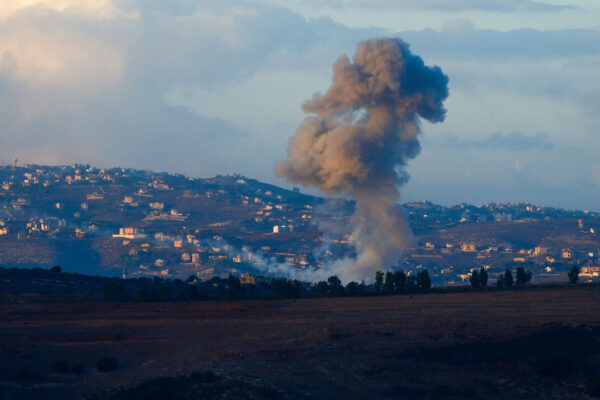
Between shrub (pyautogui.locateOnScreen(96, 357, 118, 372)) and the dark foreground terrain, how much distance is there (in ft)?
0.47

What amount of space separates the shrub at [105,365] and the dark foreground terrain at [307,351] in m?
0.14

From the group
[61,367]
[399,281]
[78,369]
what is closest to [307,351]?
[78,369]

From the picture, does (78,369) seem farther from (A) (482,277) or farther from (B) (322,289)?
(A) (482,277)

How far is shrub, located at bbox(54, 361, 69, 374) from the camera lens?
69.7 metres

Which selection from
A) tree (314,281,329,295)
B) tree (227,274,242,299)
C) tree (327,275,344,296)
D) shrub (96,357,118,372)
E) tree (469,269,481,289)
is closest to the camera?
shrub (96,357,118,372)

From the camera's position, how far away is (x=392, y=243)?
145m

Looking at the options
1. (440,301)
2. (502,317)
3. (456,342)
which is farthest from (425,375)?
(440,301)

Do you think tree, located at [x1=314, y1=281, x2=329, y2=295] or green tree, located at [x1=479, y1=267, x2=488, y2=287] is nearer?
tree, located at [x1=314, y1=281, x2=329, y2=295]

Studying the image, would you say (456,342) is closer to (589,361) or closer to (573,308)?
(589,361)

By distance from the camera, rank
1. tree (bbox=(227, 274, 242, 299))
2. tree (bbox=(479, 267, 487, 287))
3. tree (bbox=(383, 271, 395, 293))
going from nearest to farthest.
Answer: tree (bbox=(227, 274, 242, 299))
tree (bbox=(383, 271, 395, 293))
tree (bbox=(479, 267, 487, 287))

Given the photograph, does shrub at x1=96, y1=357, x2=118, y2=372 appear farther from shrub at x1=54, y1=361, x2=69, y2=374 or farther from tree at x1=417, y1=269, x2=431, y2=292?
tree at x1=417, y1=269, x2=431, y2=292

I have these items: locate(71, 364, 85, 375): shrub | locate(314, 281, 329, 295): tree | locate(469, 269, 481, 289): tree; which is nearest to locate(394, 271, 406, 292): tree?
locate(314, 281, 329, 295): tree

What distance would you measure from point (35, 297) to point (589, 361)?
6609 cm

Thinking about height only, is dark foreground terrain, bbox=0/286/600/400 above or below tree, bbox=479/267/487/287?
below
